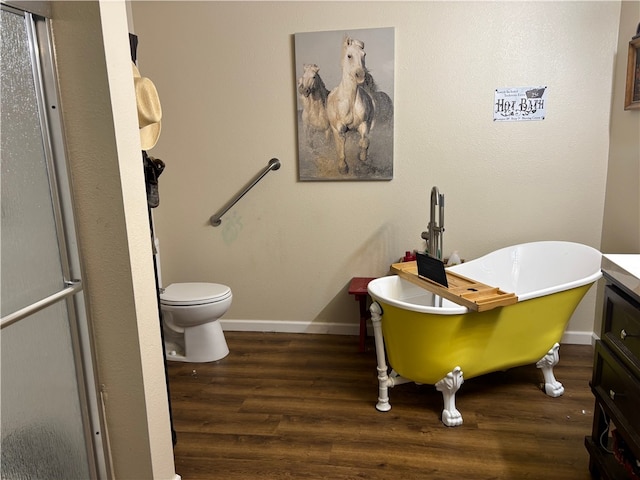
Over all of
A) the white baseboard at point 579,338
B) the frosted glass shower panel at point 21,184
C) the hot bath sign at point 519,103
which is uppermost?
the hot bath sign at point 519,103

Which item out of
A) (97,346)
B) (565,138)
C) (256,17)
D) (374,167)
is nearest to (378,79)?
(374,167)

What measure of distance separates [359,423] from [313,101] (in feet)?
6.06

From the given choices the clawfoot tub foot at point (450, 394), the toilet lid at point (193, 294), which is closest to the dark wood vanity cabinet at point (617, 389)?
the clawfoot tub foot at point (450, 394)

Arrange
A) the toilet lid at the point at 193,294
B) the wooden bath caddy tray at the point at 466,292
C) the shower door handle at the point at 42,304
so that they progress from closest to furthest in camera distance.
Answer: the shower door handle at the point at 42,304 → the wooden bath caddy tray at the point at 466,292 → the toilet lid at the point at 193,294

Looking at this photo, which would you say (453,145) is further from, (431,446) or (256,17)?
(431,446)

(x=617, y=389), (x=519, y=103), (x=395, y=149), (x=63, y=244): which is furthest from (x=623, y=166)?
(x=63, y=244)

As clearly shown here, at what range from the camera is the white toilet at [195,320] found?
9.04ft

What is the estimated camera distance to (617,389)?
159 centimetres

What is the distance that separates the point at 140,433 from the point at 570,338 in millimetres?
2558

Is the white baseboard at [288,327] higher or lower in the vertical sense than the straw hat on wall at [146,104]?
lower

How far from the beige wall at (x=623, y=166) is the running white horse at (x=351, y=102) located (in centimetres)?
136

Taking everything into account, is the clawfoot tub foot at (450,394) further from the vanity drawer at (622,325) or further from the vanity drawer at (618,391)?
the vanity drawer at (622,325)

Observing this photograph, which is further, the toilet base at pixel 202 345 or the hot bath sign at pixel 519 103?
the toilet base at pixel 202 345

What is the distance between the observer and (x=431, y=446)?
6.75ft
